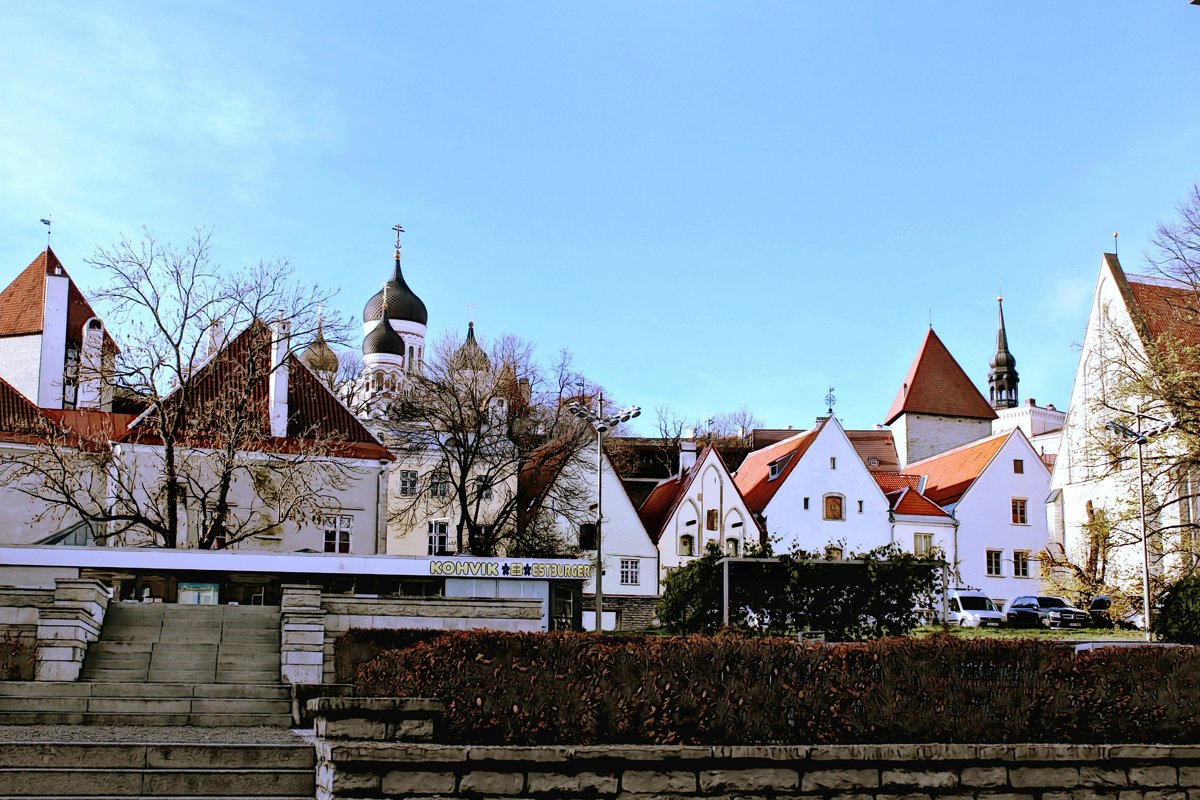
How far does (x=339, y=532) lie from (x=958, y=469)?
34957 millimetres

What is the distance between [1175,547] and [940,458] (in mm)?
28659

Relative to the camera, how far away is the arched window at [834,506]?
62.6m

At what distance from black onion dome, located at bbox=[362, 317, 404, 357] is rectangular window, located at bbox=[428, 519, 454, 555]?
2353cm

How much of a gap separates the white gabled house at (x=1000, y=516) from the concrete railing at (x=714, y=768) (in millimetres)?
53334

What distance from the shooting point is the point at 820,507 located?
205ft

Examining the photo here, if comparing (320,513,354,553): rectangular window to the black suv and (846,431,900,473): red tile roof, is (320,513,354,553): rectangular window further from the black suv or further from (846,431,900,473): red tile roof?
(846,431,900,473): red tile roof

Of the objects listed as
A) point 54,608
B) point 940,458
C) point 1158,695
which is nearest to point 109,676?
point 54,608

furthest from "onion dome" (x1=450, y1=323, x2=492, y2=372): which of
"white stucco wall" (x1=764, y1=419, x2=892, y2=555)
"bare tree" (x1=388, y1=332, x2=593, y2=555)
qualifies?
"white stucco wall" (x1=764, y1=419, x2=892, y2=555)

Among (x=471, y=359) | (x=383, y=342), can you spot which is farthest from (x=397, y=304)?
(x=471, y=359)

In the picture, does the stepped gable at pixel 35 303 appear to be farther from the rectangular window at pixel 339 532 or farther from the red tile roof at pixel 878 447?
the red tile roof at pixel 878 447

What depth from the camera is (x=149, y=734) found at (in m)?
15.1

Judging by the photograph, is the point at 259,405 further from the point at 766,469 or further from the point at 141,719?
the point at 141,719

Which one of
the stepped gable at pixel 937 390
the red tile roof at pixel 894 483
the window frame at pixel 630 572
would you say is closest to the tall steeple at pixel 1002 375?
the stepped gable at pixel 937 390

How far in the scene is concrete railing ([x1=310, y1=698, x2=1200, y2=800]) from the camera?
10.2m
